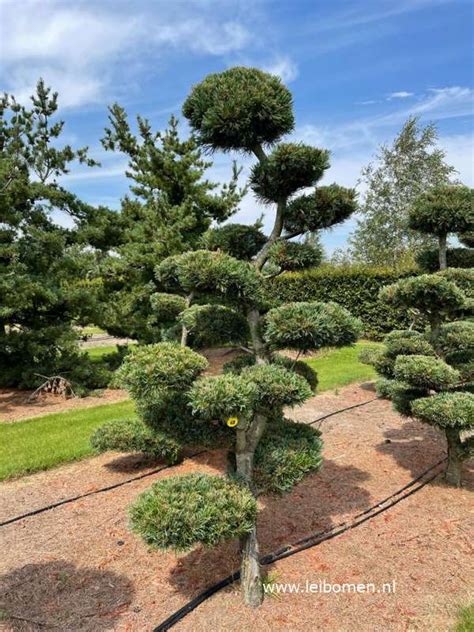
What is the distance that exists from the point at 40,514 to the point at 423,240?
17517mm

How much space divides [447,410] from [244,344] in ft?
6.15

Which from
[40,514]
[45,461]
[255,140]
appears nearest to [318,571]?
[40,514]

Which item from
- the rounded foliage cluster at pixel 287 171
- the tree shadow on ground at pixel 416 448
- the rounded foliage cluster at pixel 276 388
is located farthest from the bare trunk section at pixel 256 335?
the tree shadow on ground at pixel 416 448

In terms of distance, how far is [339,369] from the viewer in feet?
33.5

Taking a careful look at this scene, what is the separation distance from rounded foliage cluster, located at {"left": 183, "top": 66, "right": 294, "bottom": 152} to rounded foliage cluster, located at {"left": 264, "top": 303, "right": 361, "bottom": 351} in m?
1.33

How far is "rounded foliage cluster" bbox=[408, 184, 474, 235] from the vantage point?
5.02 metres

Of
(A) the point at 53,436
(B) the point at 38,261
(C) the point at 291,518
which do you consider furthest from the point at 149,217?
(C) the point at 291,518

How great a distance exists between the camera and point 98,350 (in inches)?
644

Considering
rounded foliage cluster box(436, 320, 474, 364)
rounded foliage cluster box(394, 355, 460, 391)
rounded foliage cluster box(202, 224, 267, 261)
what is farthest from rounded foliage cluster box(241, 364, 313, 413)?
rounded foliage cluster box(436, 320, 474, 364)

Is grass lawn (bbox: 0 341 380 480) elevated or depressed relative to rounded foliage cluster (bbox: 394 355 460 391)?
depressed

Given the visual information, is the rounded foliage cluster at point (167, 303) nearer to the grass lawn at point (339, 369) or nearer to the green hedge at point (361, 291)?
the grass lawn at point (339, 369)

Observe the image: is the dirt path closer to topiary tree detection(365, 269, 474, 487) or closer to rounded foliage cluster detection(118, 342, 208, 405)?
topiary tree detection(365, 269, 474, 487)

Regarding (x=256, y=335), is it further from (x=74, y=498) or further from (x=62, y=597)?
(x=74, y=498)

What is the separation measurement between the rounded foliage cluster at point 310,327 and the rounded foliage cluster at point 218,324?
0.38m
